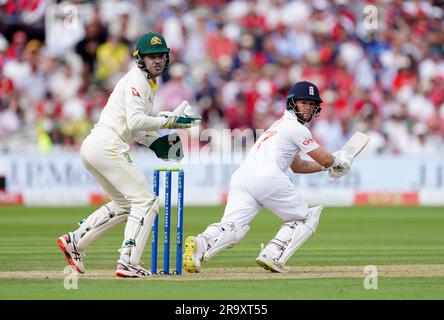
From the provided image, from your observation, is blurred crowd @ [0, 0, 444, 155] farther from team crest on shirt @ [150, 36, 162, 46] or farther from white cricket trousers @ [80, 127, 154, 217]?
team crest on shirt @ [150, 36, 162, 46]

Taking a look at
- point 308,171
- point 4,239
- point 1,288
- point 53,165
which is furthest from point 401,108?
point 1,288

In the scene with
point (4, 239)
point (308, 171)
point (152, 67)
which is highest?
point (152, 67)

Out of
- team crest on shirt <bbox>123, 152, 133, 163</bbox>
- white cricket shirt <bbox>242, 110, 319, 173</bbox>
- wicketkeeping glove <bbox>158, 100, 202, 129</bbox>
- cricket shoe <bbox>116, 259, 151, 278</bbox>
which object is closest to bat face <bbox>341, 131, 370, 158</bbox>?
white cricket shirt <bbox>242, 110, 319, 173</bbox>

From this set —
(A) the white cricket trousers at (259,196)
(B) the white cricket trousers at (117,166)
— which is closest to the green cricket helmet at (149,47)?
(B) the white cricket trousers at (117,166)

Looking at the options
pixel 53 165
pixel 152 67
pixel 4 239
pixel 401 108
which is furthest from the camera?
pixel 401 108

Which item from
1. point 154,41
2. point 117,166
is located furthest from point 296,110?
point 117,166

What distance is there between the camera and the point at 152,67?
328 inches

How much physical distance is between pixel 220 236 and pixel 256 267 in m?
1.01

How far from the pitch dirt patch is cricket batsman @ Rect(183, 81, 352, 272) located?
0.56 feet

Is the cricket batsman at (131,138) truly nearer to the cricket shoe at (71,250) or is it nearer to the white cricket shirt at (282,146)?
the cricket shoe at (71,250)

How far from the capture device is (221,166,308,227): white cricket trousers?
8594 millimetres
